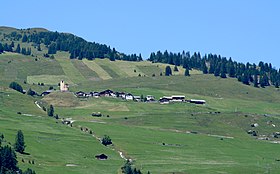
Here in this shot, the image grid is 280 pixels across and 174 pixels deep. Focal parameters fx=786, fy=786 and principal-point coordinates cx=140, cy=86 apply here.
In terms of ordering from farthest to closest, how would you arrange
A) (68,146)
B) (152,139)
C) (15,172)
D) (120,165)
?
(152,139)
(68,146)
(120,165)
(15,172)

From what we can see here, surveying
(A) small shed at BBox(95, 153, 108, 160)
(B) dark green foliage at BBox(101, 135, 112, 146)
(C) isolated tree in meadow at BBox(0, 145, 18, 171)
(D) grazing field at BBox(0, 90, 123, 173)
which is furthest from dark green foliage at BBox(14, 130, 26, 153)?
(B) dark green foliage at BBox(101, 135, 112, 146)

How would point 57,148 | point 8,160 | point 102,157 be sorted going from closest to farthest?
point 8,160
point 102,157
point 57,148

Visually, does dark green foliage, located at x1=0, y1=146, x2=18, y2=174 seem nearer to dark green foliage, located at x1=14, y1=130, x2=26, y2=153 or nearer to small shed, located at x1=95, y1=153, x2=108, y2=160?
dark green foliage, located at x1=14, y1=130, x2=26, y2=153

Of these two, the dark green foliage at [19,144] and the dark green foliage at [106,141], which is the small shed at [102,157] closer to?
the dark green foliage at [106,141]

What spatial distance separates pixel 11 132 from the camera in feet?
566

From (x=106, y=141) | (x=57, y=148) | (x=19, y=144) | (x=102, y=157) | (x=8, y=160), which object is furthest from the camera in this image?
(x=106, y=141)

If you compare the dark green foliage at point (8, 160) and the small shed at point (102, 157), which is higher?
the dark green foliage at point (8, 160)

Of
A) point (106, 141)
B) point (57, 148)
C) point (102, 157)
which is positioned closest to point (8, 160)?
point (102, 157)

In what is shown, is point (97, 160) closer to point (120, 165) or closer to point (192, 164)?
point (120, 165)

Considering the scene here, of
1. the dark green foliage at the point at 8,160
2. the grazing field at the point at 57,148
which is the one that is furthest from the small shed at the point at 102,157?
the dark green foliage at the point at 8,160

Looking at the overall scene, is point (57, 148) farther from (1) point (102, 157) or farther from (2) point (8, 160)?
(2) point (8, 160)

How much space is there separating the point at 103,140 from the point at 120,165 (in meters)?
26.3

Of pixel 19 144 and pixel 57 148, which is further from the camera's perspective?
pixel 57 148

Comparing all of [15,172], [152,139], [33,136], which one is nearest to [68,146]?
[33,136]
